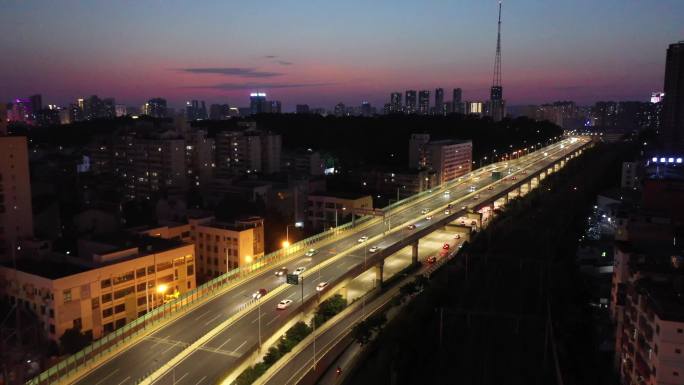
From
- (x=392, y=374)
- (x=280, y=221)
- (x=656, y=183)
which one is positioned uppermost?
(x=656, y=183)

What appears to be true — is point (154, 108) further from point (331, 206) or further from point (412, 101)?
point (331, 206)

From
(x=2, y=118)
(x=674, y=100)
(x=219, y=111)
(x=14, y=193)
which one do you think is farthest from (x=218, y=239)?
(x=219, y=111)

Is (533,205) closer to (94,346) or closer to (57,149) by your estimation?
(94,346)

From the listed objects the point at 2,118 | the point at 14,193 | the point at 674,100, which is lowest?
the point at 14,193

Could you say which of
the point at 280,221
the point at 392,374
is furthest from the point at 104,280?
the point at 280,221

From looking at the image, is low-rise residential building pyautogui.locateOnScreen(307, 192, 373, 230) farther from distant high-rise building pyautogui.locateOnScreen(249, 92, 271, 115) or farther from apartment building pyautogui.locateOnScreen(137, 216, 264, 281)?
distant high-rise building pyautogui.locateOnScreen(249, 92, 271, 115)

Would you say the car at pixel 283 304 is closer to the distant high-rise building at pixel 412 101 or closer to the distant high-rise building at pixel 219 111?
the distant high-rise building at pixel 219 111

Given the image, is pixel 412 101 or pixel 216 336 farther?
pixel 412 101

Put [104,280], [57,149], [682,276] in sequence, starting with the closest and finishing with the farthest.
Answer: [682,276] → [104,280] → [57,149]
